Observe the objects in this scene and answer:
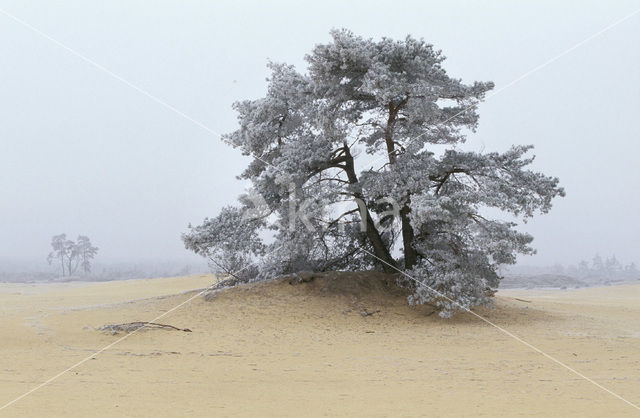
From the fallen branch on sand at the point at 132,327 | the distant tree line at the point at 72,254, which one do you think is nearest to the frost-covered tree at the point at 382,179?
the fallen branch on sand at the point at 132,327

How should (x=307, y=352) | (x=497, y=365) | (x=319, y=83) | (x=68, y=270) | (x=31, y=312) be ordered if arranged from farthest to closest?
(x=68, y=270) < (x=31, y=312) < (x=319, y=83) < (x=307, y=352) < (x=497, y=365)

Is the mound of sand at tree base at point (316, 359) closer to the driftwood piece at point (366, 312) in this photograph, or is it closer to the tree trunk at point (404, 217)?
the driftwood piece at point (366, 312)

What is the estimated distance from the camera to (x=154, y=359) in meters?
9.05

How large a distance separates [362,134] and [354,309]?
5442 mm

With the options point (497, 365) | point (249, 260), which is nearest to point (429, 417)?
point (497, 365)

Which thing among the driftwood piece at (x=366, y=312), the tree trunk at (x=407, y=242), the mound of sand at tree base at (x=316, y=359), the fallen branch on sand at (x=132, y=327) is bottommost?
the mound of sand at tree base at (x=316, y=359)

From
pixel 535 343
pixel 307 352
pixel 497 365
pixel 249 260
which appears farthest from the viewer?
pixel 249 260

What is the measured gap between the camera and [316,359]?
360 inches

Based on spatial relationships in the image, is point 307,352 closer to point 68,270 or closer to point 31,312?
point 31,312

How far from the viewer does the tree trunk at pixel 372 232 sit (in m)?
15.9

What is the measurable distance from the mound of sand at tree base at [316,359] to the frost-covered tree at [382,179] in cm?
148

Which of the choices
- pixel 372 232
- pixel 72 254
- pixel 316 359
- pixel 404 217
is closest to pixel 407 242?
pixel 404 217

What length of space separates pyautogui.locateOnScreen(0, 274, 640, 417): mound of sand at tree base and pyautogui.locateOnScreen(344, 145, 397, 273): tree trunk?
729 millimetres

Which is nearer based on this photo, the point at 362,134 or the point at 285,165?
the point at 285,165
